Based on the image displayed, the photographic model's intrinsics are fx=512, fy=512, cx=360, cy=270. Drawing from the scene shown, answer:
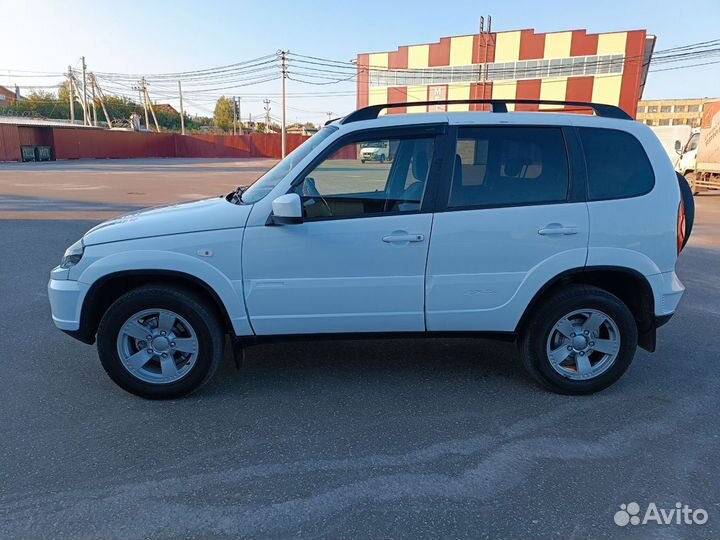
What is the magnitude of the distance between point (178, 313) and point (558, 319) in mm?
2680

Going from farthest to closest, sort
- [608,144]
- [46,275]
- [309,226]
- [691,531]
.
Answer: [46,275] < [608,144] < [309,226] < [691,531]

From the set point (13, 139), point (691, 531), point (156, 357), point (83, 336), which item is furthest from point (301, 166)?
point (13, 139)

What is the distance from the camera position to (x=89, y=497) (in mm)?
2643

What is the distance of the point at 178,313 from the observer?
352 centimetres

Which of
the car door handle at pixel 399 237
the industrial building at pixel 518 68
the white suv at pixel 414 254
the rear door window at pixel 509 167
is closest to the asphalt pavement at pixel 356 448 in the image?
the white suv at pixel 414 254

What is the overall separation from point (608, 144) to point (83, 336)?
3.98 m

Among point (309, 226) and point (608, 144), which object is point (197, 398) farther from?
point (608, 144)

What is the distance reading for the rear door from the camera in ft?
11.5

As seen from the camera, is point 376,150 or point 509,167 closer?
point 509,167

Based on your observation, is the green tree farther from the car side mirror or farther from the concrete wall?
the car side mirror

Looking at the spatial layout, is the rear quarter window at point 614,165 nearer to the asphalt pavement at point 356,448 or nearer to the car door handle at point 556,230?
the car door handle at point 556,230

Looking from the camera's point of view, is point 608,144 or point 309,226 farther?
point 608,144

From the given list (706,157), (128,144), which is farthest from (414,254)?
(128,144)

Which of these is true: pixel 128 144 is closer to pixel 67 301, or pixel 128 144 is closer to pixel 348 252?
pixel 67 301
